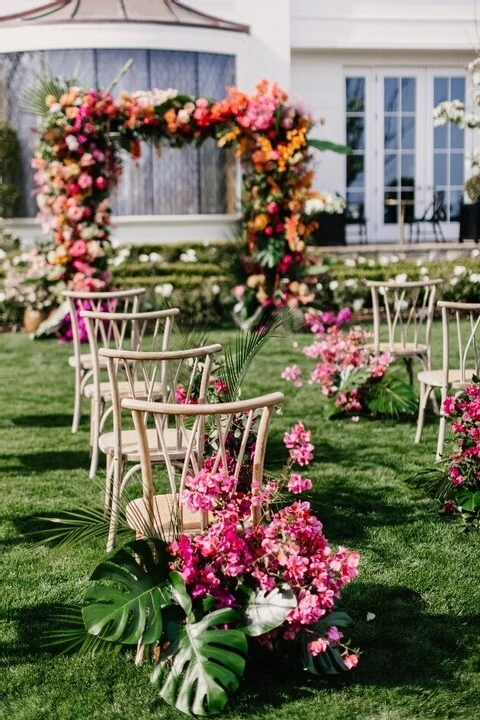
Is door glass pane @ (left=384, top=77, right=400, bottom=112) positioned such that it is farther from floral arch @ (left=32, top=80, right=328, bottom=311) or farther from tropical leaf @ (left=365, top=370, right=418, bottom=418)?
tropical leaf @ (left=365, top=370, right=418, bottom=418)

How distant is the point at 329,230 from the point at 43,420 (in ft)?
26.8

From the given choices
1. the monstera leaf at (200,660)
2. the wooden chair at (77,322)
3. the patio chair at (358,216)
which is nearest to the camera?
the monstera leaf at (200,660)

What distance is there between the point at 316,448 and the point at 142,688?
3201mm

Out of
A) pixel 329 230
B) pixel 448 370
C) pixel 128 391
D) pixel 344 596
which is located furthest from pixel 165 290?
pixel 344 596

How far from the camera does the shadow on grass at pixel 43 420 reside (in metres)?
6.95

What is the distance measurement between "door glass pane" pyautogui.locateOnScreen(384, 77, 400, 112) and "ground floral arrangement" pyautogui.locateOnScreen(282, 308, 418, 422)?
10117 millimetres

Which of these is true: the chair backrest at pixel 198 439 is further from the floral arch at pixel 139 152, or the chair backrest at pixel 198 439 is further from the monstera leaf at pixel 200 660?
the floral arch at pixel 139 152

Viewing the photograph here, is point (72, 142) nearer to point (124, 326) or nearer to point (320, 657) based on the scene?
point (124, 326)

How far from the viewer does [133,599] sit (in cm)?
302

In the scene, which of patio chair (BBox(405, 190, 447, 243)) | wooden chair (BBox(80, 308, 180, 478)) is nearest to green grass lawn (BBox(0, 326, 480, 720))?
Answer: wooden chair (BBox(80, 308, 180, 478))

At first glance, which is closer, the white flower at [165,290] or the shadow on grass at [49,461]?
the shadow on grass at [49,461]

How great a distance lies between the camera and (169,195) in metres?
14.4

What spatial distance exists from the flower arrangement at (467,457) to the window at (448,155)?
12.2m

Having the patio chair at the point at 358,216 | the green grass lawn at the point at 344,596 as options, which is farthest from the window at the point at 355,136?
the green grass lawn at the point at 344,596
